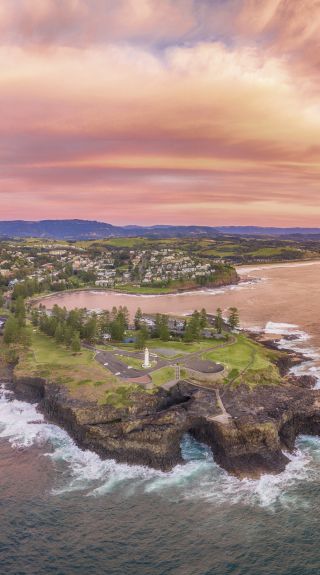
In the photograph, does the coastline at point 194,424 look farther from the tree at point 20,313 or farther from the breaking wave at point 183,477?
the tree at point 20,313

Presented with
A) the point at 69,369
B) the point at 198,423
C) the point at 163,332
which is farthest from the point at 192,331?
the point at 198,423

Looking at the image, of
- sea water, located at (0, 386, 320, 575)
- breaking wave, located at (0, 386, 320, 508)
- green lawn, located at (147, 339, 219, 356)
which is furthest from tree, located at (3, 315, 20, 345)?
sea water, located at (0, 386, 320, 575)

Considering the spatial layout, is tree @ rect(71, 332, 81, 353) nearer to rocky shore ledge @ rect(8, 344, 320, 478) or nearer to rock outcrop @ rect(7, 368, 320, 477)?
rocky shore ledge @ rect(8, 344, 320, 478)

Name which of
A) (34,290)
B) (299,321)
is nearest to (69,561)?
(299,321)

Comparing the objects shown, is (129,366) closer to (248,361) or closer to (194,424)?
(194,424)

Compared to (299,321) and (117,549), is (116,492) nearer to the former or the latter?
(117,549)
